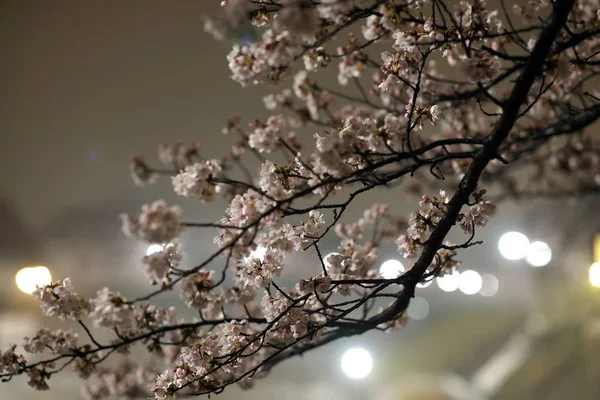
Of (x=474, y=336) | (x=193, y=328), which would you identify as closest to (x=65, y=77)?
(x=193, y=328)

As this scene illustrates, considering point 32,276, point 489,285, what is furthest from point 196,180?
point 489,285

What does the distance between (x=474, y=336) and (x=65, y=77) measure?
4.76 metres

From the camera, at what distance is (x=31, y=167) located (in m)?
3.12

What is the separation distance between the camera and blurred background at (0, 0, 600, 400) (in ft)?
8.00

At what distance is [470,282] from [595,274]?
135cm

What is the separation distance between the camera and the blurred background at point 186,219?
2.44 meters

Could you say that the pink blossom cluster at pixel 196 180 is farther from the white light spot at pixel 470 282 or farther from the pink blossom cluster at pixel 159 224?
the white light spot at pixel 470 282

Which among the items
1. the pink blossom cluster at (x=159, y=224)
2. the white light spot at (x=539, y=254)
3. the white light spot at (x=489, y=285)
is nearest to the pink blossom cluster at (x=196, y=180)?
the pink blossom cluster at (x=159, y=224)

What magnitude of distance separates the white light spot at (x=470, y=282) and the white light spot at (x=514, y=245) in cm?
47

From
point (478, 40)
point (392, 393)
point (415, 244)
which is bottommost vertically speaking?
point (415, 244)

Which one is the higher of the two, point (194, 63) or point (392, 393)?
point (194, 63)

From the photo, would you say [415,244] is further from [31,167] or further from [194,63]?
[31,167]

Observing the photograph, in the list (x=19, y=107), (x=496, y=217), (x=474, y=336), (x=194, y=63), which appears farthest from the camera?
(x=474, y=336)

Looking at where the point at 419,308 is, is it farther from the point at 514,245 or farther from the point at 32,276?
the point at 32,276
